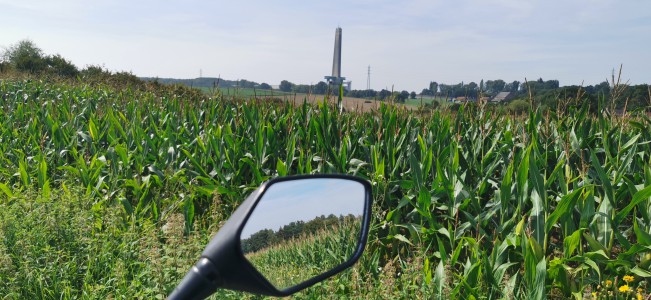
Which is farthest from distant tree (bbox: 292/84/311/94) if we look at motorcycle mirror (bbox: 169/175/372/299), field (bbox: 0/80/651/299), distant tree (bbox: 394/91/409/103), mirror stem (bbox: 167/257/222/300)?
mirror stem (bbox: 167/257/222/300)

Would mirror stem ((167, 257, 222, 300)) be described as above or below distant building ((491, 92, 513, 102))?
below

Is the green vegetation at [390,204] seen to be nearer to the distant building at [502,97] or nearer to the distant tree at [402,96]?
the distant tree at [402,96]

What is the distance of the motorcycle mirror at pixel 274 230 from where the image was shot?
38.8 inches

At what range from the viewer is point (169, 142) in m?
6.51

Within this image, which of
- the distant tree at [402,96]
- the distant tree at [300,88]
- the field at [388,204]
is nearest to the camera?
the field at [388,204]

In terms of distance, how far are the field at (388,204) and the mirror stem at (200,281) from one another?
2.69m

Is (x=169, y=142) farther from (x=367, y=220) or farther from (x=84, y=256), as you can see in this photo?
(x=367, y=220)

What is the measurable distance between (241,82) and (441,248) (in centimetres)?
624

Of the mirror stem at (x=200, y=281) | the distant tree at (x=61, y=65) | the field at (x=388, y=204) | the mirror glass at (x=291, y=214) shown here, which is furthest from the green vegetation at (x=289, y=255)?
the distant tree at (x=61, y=65)

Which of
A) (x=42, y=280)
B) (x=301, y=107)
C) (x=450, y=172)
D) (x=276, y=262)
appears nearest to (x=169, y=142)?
(x=301, y=107)

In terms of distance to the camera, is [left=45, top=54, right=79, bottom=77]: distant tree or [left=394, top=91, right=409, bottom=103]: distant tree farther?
[left=45, top=54, right=79, bottom=77]: distant tree

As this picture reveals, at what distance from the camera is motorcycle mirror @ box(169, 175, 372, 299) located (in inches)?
38.8

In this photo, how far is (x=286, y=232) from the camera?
5.44 feet

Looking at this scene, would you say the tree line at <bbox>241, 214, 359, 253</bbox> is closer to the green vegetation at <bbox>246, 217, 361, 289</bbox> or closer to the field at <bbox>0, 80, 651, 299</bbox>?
the green vegetation at <bbox>246, 217, 361, 289</bbox>
